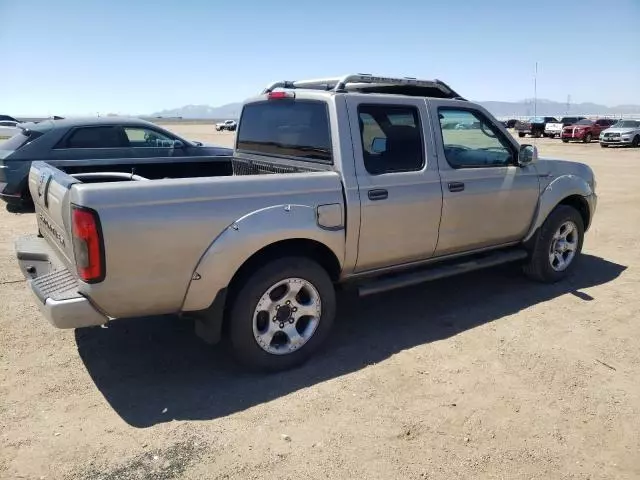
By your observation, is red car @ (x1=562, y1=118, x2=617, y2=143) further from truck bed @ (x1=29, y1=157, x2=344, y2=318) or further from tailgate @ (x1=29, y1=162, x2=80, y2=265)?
tailgate @ (x1=29, y1=162, x2=80, y2=265)

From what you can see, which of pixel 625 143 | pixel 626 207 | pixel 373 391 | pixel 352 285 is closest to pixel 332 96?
pixel 352 285

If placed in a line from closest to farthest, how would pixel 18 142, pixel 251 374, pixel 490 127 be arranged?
pixel 251 374
pixel 490 127
pixel 18 142

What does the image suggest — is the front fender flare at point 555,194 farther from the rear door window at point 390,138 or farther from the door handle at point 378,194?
the door handle at point 378,194

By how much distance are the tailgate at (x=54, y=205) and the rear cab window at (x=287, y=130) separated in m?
1.69

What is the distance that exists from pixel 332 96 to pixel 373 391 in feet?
6.95

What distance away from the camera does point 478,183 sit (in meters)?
4.48

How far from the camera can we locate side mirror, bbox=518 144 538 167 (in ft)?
15.6

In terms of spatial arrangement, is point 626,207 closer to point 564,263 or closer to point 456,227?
point 564,263

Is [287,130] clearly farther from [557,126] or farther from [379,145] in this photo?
[557,126]

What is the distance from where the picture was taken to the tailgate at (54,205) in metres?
3.00

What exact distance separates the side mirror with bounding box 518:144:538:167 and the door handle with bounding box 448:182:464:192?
88 centimetres

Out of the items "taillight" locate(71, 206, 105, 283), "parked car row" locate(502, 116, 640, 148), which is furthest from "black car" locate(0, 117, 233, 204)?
"parked car row" locate(502, 116, 640, 148)

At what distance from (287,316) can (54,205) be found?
5.52 feet

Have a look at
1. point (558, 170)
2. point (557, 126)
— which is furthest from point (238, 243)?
point (557, 126)
